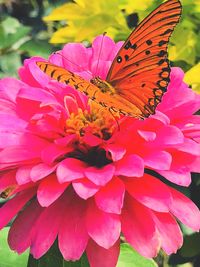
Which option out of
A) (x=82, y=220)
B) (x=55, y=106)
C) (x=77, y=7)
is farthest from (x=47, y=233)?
(x=77, y=7)

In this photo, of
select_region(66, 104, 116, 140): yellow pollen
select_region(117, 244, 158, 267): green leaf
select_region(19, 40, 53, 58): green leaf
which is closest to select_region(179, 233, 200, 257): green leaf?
select_region(117, 244, 158, 267): green leaf

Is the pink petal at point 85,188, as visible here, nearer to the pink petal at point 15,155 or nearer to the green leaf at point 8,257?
the pink petal at point 15,155

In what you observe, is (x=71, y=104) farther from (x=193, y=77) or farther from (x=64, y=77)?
(x=193, y=77)

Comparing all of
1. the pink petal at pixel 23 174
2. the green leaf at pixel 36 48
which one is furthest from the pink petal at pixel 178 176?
the green leaf at pixel 36 48

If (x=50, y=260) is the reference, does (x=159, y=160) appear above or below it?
above

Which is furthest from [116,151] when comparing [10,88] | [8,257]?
[8,257]
